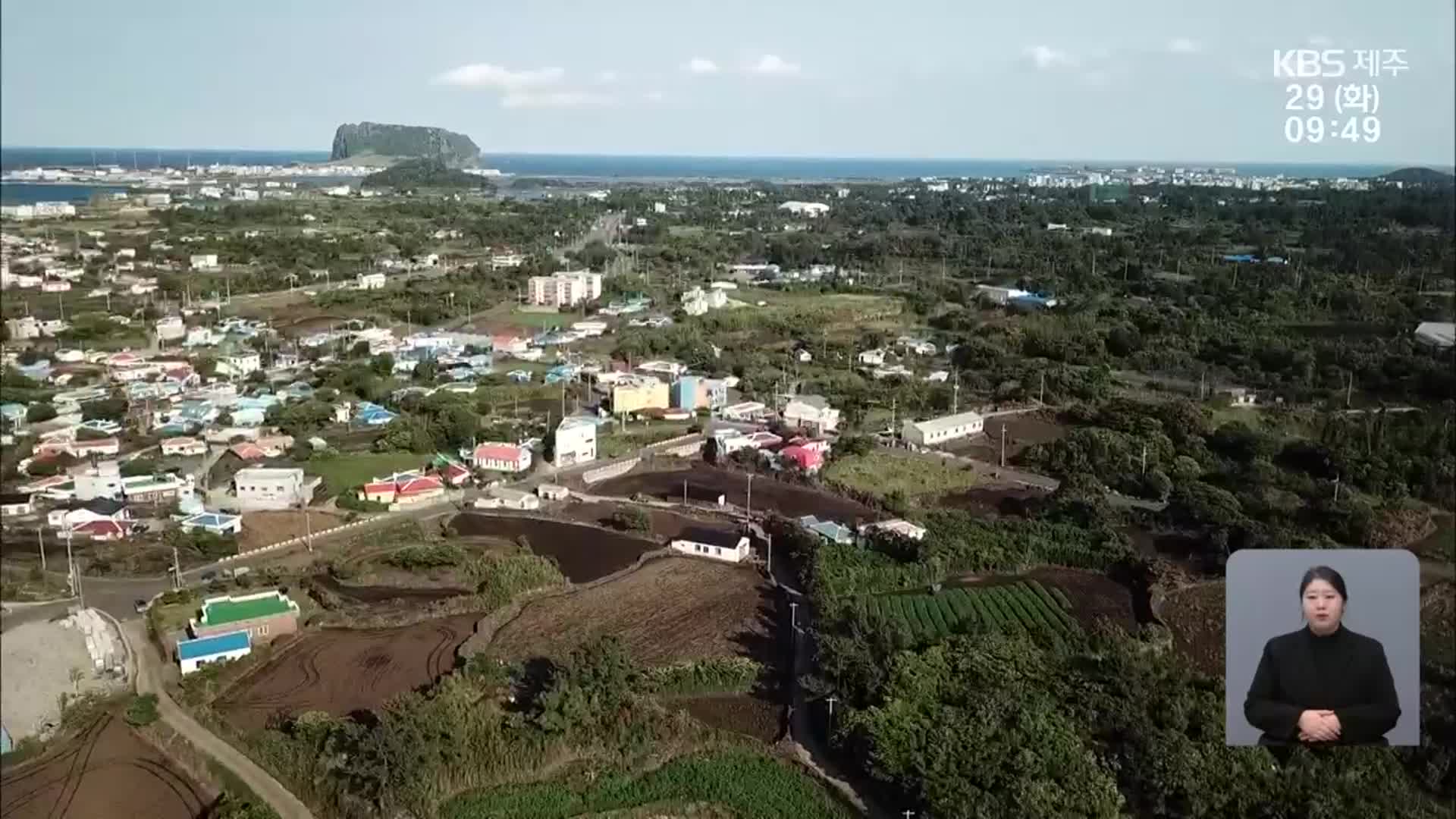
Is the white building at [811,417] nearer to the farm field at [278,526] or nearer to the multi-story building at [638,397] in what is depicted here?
the multi-story building at [638,397]

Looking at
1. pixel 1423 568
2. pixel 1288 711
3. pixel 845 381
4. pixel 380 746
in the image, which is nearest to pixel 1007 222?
pixel 845 381

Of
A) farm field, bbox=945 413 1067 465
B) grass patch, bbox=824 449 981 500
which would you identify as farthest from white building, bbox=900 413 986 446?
grass patch, bbox=824 449 981 500

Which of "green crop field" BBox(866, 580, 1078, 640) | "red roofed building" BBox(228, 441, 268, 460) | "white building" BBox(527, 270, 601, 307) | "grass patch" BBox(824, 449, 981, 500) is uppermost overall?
"white building" BBox(527, 270, 601, 307)

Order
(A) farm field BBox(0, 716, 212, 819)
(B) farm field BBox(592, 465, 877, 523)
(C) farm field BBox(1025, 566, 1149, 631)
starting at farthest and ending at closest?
(B) farm field BBox(592, 465, 877, 523) < (C) farm field BBox(1025, 566, 1149, 631) < (A) farm field BBox(0, 716, 212, 819)

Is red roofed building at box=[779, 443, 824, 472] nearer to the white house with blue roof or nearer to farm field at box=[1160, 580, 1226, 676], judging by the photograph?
farm field at box=[1160, 580, 1226, 676]

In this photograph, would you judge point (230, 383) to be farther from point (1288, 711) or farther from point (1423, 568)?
point (1423, 568)

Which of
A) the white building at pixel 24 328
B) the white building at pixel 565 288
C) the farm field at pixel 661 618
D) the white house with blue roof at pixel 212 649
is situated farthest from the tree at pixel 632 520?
the white building at pixel 565 288

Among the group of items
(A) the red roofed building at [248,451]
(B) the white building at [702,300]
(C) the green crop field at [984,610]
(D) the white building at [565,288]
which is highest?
(D) the white building at [565,288]
